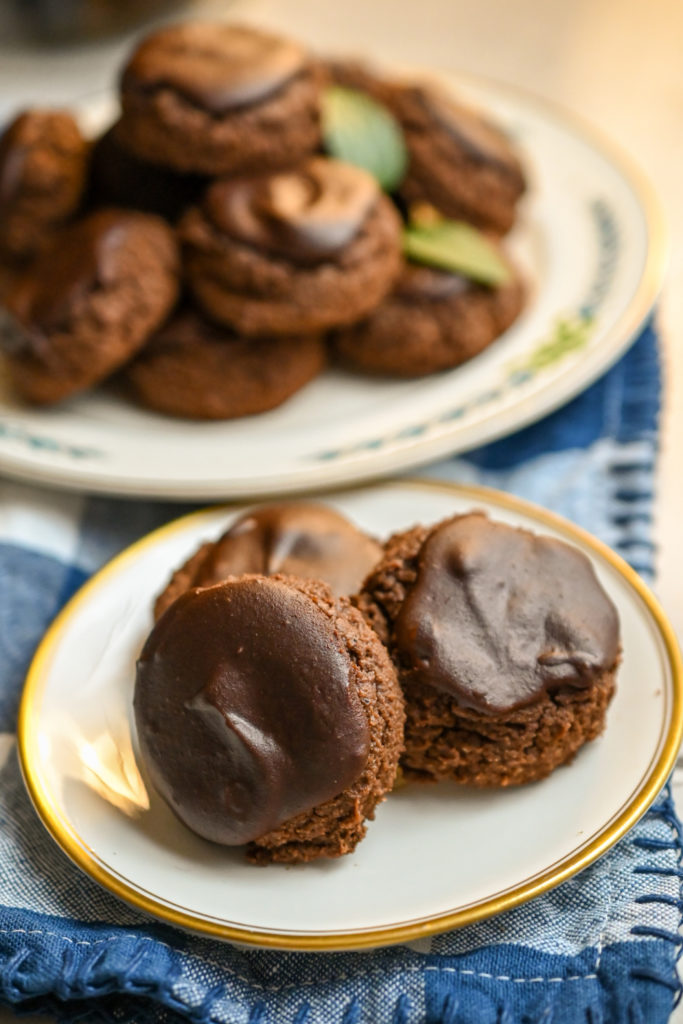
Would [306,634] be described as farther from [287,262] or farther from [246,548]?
[287,262]

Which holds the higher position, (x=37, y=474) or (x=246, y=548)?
(x=246, y=548)

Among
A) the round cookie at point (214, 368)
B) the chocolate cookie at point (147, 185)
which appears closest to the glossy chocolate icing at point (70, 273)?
the chocolate cookie at point (147, 185)

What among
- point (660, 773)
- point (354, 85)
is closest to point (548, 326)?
point (354, 85)

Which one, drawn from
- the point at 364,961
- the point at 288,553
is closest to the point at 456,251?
the point at 288,553

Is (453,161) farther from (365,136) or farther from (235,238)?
(235,238)

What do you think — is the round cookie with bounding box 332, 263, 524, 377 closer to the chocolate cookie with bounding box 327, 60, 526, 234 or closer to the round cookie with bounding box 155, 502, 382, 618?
the chocolate cookie with bounding box 327, 60, 526, 234

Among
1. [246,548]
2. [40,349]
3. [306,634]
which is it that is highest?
[306,634]

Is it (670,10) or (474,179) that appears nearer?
(474,179)
